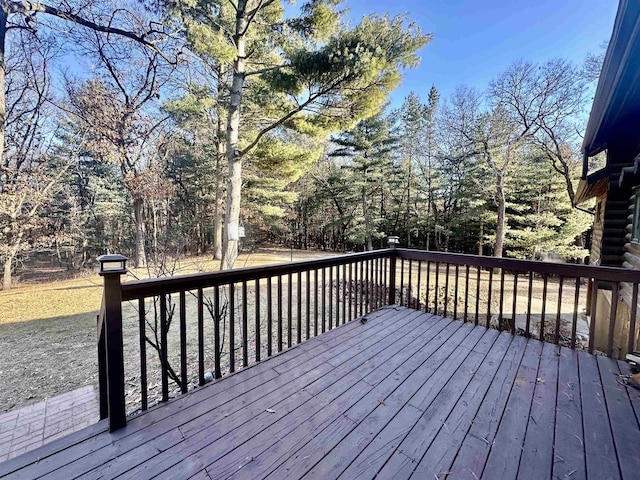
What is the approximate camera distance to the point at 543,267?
2.99m

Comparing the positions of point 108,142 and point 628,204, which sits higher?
point 108,142

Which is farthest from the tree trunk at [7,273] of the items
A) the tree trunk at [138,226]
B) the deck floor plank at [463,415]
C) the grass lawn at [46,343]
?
the deck floor plank at [463,415]

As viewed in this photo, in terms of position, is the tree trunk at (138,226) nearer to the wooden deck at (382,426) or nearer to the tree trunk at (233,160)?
the tree trunk at (233,160)

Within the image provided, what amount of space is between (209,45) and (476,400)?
24.3 ft

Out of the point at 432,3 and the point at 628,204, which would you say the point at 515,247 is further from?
the point at 432,3

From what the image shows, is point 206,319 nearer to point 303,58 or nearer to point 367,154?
point 303,58

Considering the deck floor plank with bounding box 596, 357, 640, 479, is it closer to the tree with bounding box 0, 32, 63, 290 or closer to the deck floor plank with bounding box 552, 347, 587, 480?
the deck floor plank with bounding box 552, 347, 587, 480

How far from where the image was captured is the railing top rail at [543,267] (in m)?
2.59

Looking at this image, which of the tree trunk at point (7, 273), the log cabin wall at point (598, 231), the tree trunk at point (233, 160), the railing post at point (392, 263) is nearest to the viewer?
the railing post at point (392, 263)

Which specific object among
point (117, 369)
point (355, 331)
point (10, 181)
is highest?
point (10, 181)

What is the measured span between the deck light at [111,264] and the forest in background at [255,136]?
3268 millimetres

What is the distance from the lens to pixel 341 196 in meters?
16.8

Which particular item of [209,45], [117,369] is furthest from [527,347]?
[209,45]

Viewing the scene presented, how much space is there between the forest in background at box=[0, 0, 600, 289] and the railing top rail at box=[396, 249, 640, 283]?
3.91m
